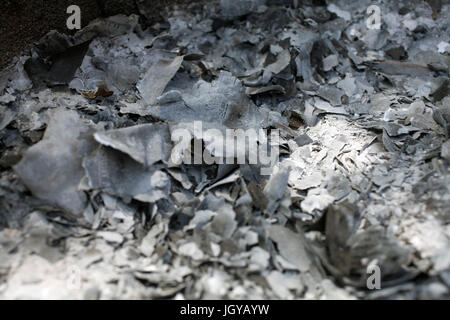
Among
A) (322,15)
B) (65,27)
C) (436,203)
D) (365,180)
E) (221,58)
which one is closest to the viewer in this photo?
(436,203)

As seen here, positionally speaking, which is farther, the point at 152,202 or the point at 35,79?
the point at 35,79

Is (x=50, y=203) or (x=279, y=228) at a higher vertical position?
(x=50, y=203)

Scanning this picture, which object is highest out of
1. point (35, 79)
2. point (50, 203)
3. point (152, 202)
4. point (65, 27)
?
point (65, 27)

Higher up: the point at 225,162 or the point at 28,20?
the point at 28,20

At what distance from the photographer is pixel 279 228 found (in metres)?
1.49

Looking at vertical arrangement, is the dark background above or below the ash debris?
above

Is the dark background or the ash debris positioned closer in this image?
the ash debris

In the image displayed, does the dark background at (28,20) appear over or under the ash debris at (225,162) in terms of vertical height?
over

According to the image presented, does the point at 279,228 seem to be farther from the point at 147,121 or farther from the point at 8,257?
the point at 8,257

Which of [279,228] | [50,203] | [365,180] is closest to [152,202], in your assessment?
[50,203]

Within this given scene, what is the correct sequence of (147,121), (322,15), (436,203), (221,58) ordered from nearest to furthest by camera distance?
1. (436,203)
2. (147,121)
3. (221,58)
4. (322,15)

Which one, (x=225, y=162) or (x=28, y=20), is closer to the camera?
(x=225, y=162)

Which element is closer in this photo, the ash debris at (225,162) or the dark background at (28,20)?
the ash debris at (225,162)

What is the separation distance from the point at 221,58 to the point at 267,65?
11.5 inches
